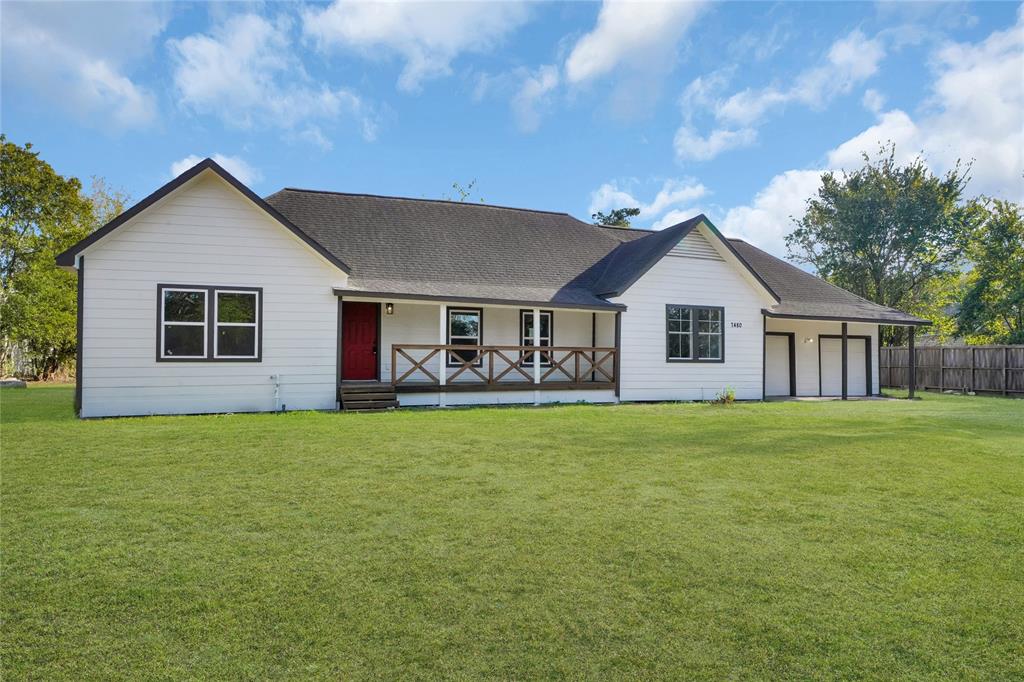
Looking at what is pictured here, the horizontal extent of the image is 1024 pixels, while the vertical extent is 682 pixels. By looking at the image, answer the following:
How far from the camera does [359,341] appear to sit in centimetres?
1491

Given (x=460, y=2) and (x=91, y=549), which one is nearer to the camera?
(x=91, y=549)

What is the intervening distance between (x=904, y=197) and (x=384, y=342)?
28.2m

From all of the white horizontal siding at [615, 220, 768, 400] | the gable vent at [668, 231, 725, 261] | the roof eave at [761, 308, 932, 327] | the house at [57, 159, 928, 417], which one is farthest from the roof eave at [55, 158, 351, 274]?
the roof eave at [761, 308, 932, 327]

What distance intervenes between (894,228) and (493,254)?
24.2 meters

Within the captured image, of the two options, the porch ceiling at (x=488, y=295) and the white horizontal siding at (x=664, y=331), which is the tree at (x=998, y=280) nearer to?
the white horizontal siding at (x=664, y=331)

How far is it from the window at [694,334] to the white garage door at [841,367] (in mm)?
5045

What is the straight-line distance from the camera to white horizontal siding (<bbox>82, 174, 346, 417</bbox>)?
1159 cm

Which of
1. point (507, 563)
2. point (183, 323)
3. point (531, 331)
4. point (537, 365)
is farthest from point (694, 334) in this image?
point (507, 563)

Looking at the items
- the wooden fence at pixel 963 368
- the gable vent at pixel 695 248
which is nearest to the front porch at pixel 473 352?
the gable vent at pixel 695 248

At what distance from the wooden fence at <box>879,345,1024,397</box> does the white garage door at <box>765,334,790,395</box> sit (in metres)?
7.59

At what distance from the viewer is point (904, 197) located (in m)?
29.5

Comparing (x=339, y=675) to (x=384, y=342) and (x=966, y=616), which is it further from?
(x=384, y=342)

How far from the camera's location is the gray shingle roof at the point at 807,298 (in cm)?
1806

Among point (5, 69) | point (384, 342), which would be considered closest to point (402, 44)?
point (384, 342)
